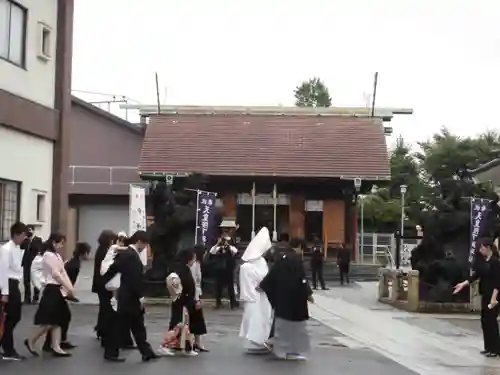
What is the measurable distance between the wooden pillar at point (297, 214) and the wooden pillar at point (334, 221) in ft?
3.30

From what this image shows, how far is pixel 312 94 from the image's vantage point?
7938 centimetres

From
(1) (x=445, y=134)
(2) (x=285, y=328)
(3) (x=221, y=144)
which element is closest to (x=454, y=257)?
(2) (x=285, y=328)

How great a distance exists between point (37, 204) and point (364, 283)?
15.1 metres

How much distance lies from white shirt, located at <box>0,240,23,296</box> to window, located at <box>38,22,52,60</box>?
1054cm

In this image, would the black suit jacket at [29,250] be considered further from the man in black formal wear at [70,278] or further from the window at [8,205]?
the man in black formal wear at [70,278]

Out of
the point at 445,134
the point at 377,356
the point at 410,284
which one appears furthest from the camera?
the point at 445,134

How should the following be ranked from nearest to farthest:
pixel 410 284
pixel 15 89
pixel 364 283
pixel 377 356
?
pixel 377 356, pixel 15 89, pixel 410 284, pixel 364 283

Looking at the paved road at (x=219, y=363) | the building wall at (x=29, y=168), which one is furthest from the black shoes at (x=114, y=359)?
the building wall at (x=29, y=168)

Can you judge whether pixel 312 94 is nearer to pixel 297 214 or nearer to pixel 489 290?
pixel 297 214

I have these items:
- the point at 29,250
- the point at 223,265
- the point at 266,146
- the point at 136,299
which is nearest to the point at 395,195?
the point at 266,146

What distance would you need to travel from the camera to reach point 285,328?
469 inches

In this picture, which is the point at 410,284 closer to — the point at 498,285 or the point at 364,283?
the point at 498,285

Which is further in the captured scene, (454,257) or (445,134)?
(445,134)

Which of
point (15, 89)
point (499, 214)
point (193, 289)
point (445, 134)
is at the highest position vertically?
point (445, 134)
